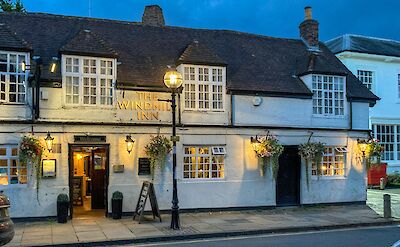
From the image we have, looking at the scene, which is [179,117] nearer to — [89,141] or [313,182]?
[89,141]

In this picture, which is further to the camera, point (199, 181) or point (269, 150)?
point (269, 150)

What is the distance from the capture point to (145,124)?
15.5 m

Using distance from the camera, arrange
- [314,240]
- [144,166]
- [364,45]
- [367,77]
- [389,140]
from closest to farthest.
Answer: [314,240] → [144,166] → [367,77] → [389,140] → [364,45]

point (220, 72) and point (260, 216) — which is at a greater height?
point (220, 72)

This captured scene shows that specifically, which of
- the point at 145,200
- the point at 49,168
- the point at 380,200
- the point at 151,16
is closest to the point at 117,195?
the point at 145,200

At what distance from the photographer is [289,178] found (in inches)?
701

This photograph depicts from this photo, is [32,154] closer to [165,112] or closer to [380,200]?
[165,112]

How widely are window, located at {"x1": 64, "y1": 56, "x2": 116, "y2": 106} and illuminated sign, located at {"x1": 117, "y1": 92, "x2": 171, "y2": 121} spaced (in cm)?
58

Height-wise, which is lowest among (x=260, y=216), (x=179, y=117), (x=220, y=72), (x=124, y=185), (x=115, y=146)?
(x=260, y=216)

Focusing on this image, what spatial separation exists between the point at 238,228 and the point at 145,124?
481 centimetres

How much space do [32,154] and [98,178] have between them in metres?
4.17

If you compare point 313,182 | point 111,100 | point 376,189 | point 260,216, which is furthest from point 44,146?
point 376,189

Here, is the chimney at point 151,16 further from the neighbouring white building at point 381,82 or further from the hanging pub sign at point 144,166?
the neighbouring white building at point 381,82

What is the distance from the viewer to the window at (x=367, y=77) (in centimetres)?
2630
